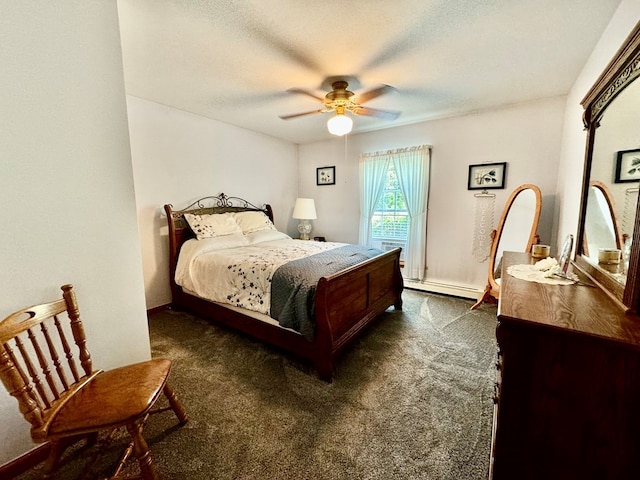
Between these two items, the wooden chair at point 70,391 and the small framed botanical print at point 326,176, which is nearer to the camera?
the wooden chair at point 70,391

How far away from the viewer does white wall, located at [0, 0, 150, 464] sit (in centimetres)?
117

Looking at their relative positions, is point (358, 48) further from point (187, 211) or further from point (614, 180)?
point (187, 211)

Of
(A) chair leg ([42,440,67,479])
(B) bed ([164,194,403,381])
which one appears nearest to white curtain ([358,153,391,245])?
(B) bed ([164,194,403,381])

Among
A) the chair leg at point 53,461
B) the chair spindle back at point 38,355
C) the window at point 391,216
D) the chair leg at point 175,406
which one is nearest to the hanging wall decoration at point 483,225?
the window at point 391,216

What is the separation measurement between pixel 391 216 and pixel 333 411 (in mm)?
3086

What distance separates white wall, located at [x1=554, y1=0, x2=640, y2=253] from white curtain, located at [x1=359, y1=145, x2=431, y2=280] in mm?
1424

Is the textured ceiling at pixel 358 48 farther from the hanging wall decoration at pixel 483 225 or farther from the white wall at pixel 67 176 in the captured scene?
the hanging wall decoration at pixel 483 225

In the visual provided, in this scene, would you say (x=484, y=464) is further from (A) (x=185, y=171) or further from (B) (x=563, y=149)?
(A) (x=185, y=171)

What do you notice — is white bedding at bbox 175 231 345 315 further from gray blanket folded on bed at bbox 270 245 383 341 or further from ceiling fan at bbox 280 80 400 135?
ceiling fan at bbox 280 80 400 135

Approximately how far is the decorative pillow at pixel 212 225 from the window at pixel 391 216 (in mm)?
2141

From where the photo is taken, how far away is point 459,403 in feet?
5.52

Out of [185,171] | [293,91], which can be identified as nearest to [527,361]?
[293,91]

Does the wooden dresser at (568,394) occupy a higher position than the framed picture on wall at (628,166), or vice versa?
the framed picture on wall at (628,166)

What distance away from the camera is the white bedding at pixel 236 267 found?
7.49ft
